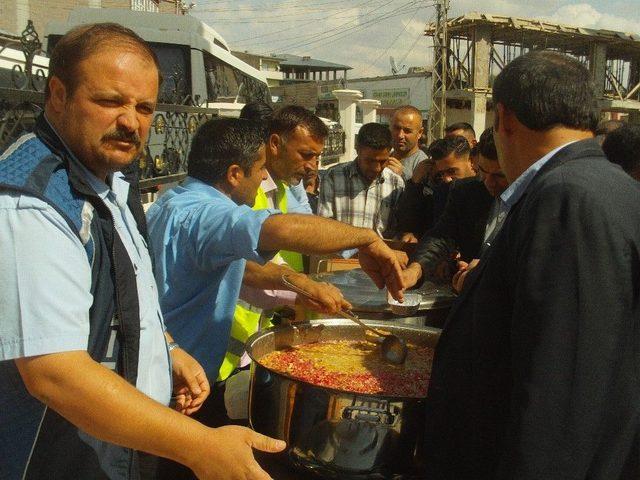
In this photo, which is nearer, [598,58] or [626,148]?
[626,148]

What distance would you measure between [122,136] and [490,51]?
977 inches

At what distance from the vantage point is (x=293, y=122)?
146 inches

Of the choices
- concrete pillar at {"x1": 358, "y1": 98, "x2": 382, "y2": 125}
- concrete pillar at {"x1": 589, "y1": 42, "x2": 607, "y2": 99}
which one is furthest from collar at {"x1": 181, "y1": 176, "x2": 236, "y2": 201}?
concrete pillar at {"x1": 589, "y1": 42, "x2": 607, "y2": 99}

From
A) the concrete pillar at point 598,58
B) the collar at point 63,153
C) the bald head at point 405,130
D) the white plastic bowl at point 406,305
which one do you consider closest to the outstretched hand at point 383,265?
the white plastic bowl at point 406,305

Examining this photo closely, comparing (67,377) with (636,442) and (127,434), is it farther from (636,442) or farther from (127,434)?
(636,442)

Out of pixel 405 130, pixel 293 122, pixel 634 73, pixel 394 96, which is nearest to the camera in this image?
pixel 293 122

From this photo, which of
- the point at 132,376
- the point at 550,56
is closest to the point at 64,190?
the point at 132,376

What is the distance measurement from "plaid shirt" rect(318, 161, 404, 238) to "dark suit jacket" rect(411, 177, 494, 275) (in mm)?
1532

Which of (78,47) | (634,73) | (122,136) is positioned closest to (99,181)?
(122,136)

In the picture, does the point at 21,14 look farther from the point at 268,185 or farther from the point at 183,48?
the point at 268,185

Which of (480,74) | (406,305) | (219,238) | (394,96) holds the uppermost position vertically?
(480,74)

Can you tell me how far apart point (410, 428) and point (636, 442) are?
0.56 meters

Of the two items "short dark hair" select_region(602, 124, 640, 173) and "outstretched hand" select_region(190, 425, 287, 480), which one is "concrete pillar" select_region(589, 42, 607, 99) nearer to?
"short dark hair" select_region(602, 124, 640, 173)

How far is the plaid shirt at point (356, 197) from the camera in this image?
5184 mm
